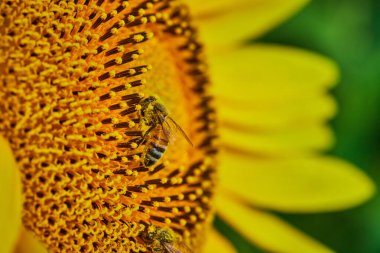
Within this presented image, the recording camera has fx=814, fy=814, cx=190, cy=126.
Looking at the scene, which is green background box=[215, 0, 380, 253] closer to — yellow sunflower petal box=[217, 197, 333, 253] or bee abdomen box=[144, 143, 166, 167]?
yellow sunflower petal box=[217, 197, 333, 253]

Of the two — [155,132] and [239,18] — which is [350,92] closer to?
[239,18]

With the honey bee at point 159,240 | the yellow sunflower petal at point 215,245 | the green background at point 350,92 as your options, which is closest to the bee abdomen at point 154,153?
the honey bee at point 159,240

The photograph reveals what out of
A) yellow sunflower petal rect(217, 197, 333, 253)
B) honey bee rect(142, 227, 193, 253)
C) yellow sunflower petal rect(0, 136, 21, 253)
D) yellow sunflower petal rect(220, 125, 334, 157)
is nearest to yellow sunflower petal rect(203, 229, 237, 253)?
yellow sunflower petal rect(217, 197, 333, 253)

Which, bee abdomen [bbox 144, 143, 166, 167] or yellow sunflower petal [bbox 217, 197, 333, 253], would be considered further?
yellow sunflower petal [bbox 217, 197, 333, 253]

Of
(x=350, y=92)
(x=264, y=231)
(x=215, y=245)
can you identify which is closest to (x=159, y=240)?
(x=215, y=245)

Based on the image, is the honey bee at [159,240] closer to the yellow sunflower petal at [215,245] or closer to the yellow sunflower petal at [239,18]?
the yellow sunflower petal at [215,245]

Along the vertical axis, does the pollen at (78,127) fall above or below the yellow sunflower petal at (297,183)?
above
